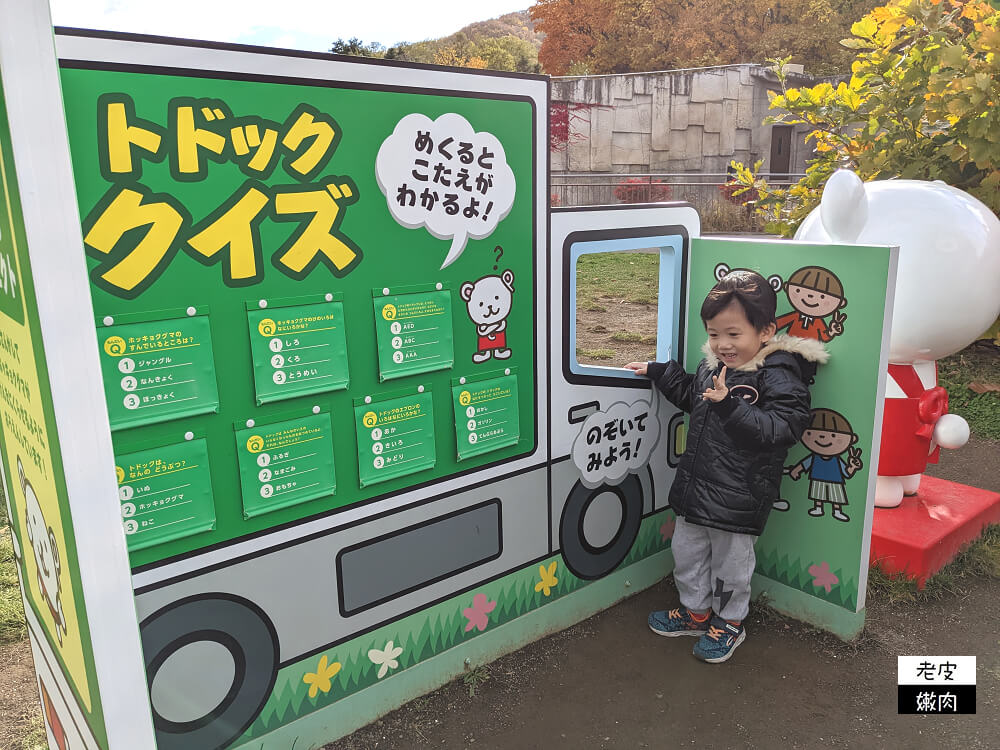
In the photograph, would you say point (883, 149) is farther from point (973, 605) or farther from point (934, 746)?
point (934, 746)

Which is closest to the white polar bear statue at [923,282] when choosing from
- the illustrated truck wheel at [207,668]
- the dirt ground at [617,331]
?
the illustrated truck wheel at [207,668]

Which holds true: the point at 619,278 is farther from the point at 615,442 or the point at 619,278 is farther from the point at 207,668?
the point at 207,668

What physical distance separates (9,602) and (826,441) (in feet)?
11.6

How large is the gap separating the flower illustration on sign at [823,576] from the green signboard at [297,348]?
2012mm

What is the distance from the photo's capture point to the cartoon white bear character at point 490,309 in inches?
97.9

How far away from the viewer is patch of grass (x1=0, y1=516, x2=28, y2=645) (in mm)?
3160

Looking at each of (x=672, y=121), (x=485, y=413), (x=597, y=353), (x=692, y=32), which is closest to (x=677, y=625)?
(x=485, y=413)

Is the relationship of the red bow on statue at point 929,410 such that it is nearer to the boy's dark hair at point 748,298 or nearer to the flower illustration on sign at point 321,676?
the boy's dark hair at point 748,298

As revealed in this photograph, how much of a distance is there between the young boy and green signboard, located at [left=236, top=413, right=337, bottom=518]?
1.33 metres

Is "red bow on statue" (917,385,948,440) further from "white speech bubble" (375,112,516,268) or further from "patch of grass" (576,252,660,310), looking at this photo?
"patch of grass" (576,252,660,310)

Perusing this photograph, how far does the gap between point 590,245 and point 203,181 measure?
1412mm

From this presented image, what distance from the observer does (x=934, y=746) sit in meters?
2.43

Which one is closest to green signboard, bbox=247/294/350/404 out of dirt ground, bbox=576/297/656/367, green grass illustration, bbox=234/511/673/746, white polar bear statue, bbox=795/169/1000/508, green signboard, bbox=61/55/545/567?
green signboard, bbox=61/55/545/567

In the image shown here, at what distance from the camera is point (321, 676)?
2326 mm
